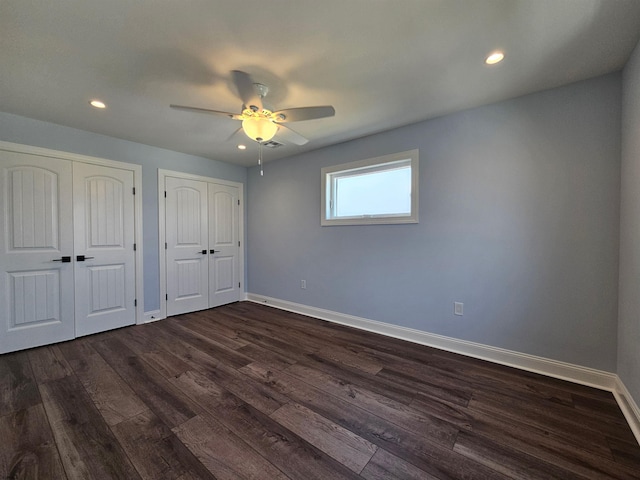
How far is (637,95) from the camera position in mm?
1608

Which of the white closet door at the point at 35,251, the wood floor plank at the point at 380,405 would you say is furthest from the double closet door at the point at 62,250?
the wood floor plank at the point at 380,405

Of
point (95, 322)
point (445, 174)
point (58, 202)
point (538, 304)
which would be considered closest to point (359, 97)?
point (445, 174)

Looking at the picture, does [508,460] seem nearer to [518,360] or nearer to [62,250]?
[518,360]

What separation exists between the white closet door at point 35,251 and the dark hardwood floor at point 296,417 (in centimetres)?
29

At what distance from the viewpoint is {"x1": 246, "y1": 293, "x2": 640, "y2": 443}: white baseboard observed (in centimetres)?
174

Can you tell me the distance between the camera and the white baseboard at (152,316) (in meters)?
3.48

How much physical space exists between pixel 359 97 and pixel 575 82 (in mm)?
1722

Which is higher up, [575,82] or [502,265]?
[575,82]

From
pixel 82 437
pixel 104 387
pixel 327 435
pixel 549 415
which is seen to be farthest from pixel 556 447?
pixel 104 387

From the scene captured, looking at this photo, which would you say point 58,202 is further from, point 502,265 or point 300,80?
point 502,265

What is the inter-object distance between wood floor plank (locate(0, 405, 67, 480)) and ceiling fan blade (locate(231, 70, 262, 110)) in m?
2.36

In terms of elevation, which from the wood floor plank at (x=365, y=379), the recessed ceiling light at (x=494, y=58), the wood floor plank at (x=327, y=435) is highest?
the recessed ceiling light at (x=494, y=58)

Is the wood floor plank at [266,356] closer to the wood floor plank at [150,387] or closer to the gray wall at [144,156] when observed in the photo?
the wood floor plank at [150,387]

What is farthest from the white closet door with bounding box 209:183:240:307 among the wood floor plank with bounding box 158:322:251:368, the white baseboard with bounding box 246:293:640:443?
the white baseboard with bounding box 246:293:640:443
